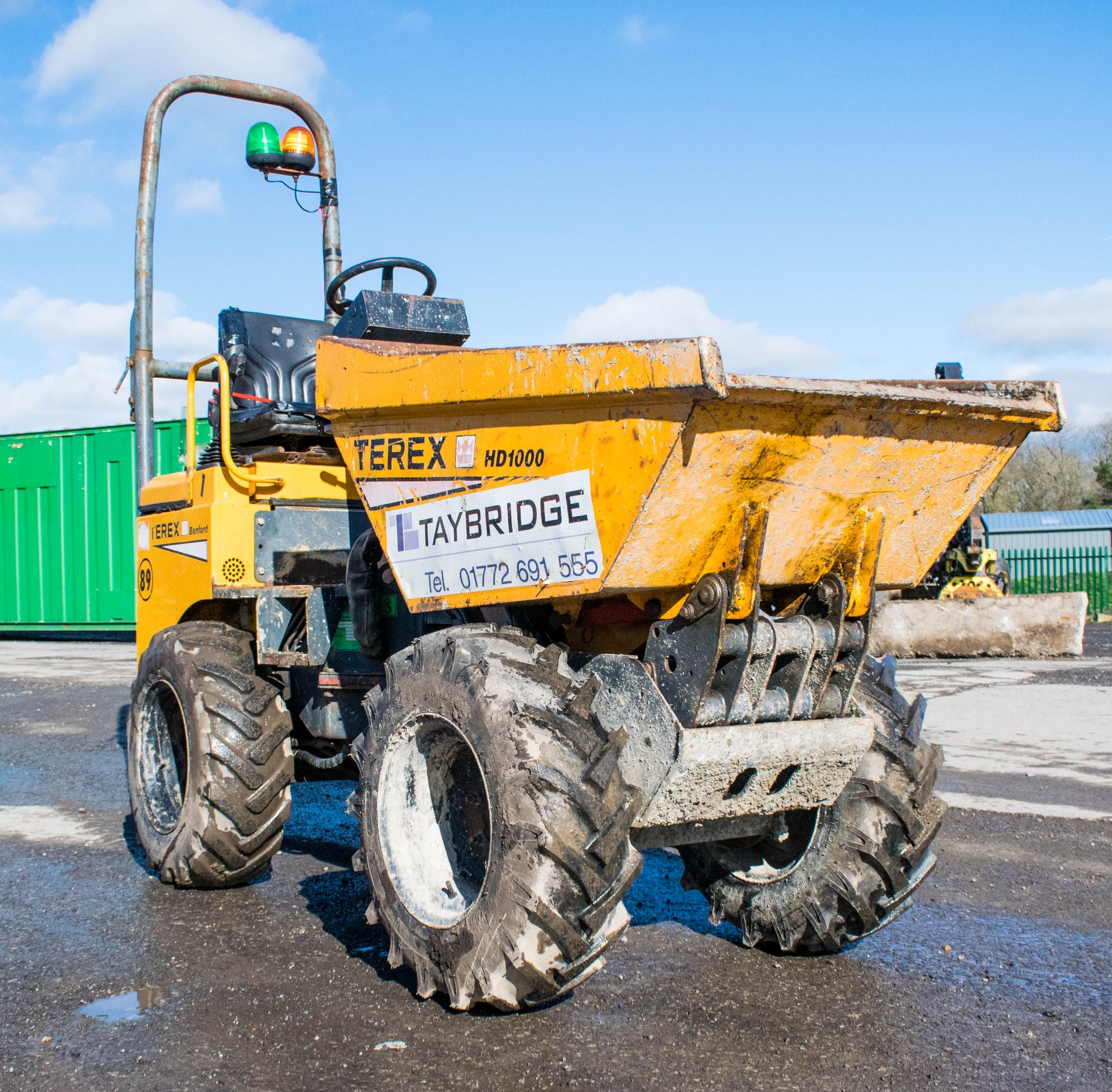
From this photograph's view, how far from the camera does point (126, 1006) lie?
3500mm

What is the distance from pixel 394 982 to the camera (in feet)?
12.0

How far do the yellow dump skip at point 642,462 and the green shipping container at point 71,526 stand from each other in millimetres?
13015

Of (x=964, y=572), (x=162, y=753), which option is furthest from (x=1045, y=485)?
(x=162, y=753)

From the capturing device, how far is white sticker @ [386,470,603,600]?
317 centimetres

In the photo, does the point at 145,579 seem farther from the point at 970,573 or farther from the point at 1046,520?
the point at 1046,520

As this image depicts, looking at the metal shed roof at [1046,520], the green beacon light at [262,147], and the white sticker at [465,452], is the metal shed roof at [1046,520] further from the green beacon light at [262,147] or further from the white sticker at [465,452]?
the white sticker at [465,452]

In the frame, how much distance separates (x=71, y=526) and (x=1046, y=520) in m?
29.8

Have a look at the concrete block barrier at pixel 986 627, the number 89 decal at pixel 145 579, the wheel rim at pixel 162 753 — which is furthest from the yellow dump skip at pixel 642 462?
the concrete block barrier at pixel 986 627

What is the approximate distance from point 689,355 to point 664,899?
263cm

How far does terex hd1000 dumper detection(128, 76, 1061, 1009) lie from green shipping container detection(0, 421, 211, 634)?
12878 millimetres

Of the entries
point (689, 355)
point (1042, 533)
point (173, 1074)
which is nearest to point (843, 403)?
point (689, 355)

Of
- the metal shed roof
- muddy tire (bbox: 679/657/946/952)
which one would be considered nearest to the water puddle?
muddy tire (bbox: 679/657/946/952)

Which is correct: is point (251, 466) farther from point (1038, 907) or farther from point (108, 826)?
point (1038, 907)

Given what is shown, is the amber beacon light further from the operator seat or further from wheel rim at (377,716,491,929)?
wheel rim at (377,716,491,929)
